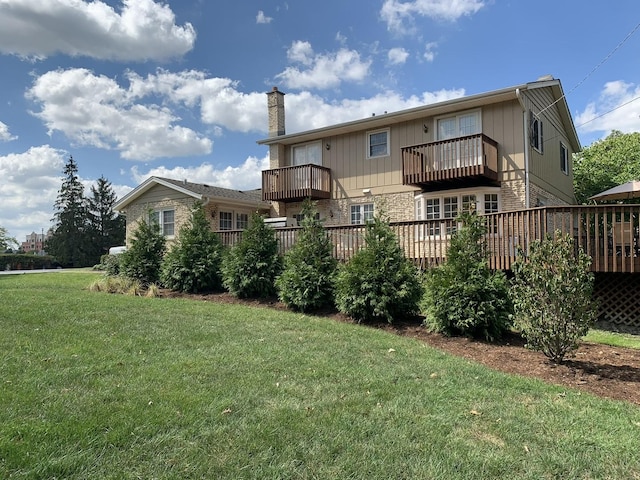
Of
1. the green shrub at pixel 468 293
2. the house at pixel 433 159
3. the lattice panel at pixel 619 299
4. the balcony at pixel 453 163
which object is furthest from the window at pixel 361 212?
the green shrub at pixel 468 293

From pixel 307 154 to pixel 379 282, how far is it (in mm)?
11146

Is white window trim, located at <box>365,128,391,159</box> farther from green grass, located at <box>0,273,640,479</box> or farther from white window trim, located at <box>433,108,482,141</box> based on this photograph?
green grass, located at <box>0,273,640,479</box>

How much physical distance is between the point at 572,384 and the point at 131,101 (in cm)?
1682

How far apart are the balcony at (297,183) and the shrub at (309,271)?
6923 millimetres

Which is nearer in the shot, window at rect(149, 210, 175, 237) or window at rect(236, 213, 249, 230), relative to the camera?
window at rect(149, 210, 175, 237)

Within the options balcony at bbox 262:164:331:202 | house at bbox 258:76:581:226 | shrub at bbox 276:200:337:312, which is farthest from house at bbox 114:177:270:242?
shrub at bbox 276:200:337:312

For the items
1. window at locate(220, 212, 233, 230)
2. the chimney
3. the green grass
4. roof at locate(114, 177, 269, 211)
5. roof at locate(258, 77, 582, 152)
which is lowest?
the green grass

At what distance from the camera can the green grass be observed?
2752 millimetres

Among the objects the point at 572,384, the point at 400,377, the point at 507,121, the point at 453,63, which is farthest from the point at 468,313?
the point at 453,63

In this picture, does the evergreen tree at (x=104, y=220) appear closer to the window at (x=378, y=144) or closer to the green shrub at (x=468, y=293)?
the window at (x=378, y=144)

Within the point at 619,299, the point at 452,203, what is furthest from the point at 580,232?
the point at 452,203

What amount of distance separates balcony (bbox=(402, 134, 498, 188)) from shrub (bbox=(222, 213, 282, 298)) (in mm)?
5851

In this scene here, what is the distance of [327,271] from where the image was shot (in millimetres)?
9336

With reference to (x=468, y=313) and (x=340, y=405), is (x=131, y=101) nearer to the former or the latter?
(x=468, y=313)
